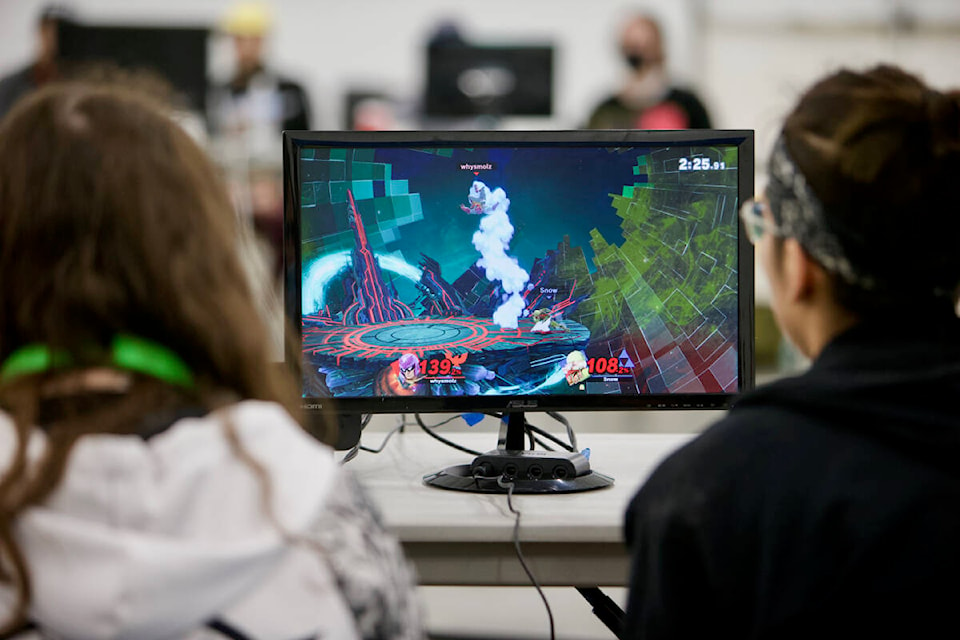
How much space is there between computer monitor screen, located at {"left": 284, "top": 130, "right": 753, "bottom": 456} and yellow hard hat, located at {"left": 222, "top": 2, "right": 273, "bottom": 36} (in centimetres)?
475

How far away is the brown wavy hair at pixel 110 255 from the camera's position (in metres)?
0.76

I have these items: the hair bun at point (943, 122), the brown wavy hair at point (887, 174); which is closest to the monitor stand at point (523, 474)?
the brown wavy hair at point (887, 174)

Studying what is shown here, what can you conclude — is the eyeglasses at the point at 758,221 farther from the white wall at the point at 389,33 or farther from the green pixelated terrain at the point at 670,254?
the white wall at the point at 389,33

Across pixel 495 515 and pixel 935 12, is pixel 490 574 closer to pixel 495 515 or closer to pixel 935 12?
pixel 495 515

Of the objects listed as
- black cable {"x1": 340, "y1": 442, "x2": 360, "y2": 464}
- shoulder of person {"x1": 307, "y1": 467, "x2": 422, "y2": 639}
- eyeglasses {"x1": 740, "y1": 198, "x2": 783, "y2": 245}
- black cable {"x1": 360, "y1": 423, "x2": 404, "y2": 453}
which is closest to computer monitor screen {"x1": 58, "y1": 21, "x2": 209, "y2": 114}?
black cable {"x1": 360, "y1": 423, "x2": 404, "y2": 453}

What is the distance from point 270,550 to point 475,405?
2.43ft

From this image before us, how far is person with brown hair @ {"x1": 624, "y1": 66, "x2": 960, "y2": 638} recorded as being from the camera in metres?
0.78

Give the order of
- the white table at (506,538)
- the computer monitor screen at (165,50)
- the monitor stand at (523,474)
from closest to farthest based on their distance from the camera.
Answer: the white table at (506,538), the monitor stand at (523,474), the computer monitor screen at (165,50)

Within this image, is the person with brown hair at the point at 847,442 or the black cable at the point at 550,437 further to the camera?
the black cable at the point at 550,437

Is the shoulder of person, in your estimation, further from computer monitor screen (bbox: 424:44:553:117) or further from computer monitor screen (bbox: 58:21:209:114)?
computer monitor screen (bbox: 58:21:209:114)

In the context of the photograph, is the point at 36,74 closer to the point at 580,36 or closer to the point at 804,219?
the point at 580,36

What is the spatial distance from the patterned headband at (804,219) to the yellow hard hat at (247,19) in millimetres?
5323

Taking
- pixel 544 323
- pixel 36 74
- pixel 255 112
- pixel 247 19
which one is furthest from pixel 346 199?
pixel 247 19

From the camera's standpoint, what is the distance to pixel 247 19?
19.6 ft
